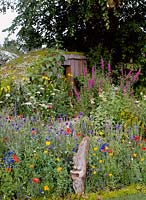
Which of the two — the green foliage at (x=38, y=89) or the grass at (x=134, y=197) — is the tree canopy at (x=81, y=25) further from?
the grass at (x=134, y=197)

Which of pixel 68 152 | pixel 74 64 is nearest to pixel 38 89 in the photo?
pixel 74 64

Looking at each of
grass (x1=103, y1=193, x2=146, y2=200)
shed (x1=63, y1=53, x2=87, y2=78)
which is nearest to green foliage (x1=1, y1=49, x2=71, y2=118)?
shed (x1=63, y1=53, x2=87, y2=78)

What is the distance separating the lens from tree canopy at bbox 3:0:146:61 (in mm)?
9969

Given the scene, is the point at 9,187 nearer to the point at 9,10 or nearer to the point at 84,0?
the point at 84,0

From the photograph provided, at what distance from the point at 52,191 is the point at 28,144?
57 cm

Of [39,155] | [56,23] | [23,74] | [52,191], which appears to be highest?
[56,23]

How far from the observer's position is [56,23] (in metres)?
10.8

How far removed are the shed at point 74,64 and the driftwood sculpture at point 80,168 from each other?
4888mm

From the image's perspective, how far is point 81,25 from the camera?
1071 centimetres

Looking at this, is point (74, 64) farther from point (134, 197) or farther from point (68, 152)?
point (134, 197)

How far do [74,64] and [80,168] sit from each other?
17.3ft

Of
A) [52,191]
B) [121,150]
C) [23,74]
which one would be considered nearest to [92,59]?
[23,74]

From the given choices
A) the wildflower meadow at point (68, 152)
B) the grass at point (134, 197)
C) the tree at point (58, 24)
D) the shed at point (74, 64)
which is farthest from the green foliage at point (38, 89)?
the grass at point (134, 197)

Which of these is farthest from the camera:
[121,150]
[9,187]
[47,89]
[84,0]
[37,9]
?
[37,9]
